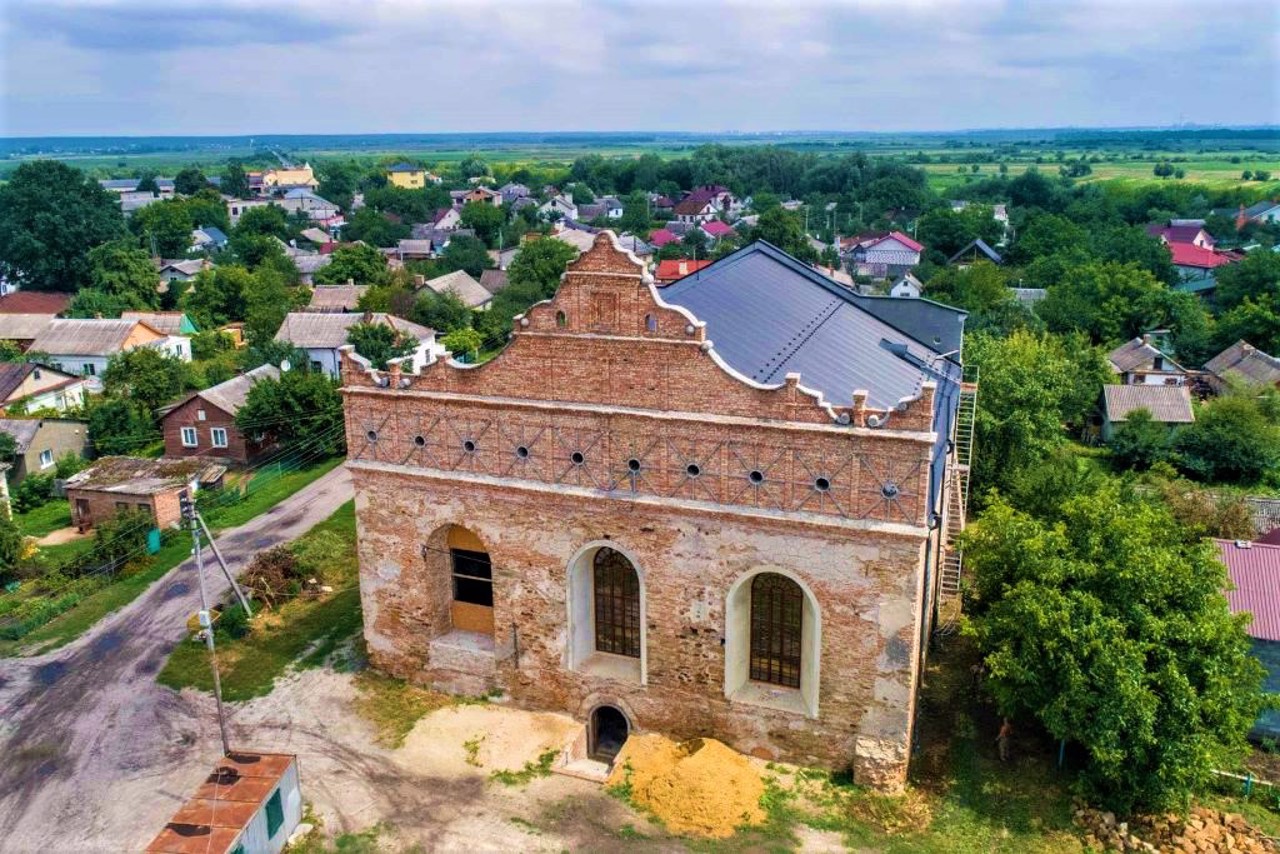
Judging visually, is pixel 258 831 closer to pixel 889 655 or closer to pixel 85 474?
pixel 889 655

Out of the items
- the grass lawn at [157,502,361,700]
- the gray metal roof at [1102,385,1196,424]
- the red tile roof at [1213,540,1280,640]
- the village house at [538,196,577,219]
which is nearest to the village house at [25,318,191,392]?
the grass lawn at [157,502,361,700]

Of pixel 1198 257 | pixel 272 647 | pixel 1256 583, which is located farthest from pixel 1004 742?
pixel 1198 257

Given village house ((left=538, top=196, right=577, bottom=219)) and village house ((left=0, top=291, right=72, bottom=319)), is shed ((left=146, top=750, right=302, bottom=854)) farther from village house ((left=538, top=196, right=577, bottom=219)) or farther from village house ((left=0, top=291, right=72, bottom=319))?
village house ((left=538, top=196, right=577, bottom=219))

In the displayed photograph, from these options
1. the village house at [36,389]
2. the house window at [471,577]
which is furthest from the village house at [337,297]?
the house window at [471,577]

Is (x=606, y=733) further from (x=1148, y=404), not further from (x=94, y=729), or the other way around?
(x=1148, y=404)

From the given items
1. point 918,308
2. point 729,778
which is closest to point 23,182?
point 918,308

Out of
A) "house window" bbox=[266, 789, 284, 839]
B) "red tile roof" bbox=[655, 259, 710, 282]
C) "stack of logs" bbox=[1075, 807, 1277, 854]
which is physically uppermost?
"red tile roof" bbox=[655, 259, 710, 282]

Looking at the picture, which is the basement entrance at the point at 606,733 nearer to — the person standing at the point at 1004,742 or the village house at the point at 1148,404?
the person standing at the point at 1004,742
